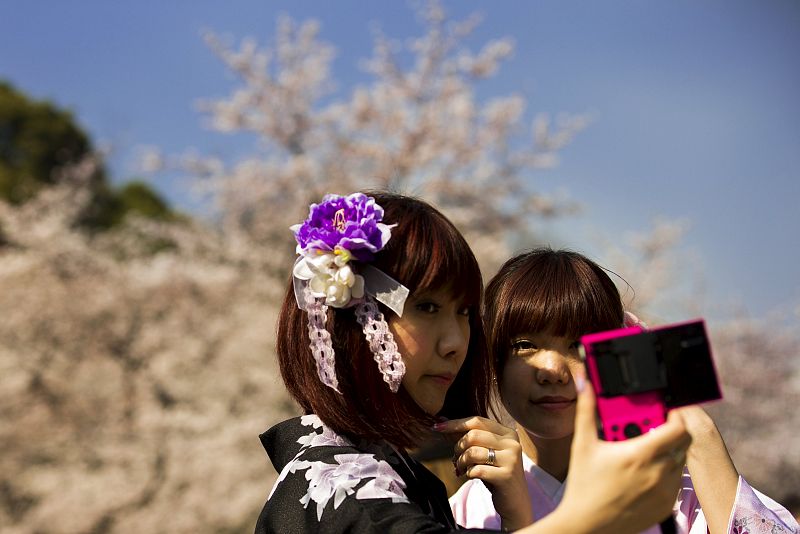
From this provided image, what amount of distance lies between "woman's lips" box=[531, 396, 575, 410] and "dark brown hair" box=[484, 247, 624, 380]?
14cm

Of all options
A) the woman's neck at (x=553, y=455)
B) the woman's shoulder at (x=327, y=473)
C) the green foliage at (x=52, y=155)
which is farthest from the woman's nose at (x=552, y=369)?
the green foliage at (x=52, y=155)

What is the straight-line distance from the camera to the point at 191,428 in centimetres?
875

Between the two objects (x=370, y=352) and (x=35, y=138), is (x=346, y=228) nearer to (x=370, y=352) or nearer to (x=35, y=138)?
(x=370, y=352)

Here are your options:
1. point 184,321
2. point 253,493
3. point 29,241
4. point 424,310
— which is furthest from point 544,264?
point 29,241

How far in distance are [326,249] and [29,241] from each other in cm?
893

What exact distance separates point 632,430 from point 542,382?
2.84ft

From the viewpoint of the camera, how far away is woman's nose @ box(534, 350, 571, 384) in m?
1.95

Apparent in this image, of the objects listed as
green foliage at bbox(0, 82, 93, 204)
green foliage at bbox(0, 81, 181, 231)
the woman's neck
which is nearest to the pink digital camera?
the woman's neck

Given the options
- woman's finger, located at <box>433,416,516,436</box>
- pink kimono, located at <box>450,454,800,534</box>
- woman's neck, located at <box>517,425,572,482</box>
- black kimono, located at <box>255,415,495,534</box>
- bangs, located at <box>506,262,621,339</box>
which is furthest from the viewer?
woman's neck, located at <box>517,425,572,482</box>

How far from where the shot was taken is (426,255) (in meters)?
1.58

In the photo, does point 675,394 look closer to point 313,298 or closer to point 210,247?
point 313,298

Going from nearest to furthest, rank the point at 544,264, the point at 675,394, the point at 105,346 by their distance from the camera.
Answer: the point at 675,394, the point at 544,264, the point at 105,346

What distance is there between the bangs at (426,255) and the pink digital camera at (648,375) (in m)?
0.51

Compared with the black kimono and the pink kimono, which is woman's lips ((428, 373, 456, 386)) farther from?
the pink kimono
